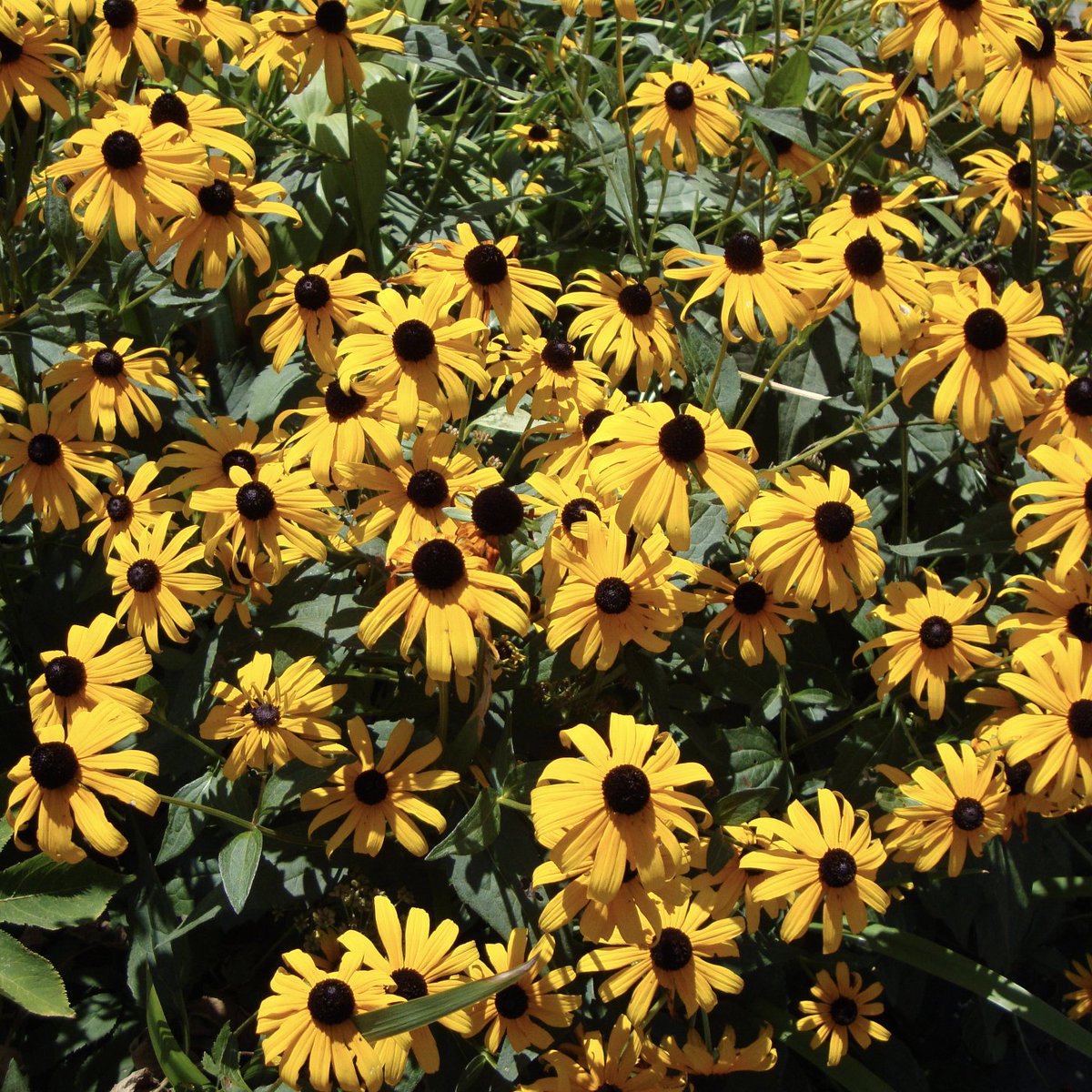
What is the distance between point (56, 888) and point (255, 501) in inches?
32.7

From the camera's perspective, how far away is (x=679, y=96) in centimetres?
233

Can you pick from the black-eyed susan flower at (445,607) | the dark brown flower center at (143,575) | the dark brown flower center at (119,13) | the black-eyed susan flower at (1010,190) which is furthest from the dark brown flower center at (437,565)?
the black-eyed susan flower at (1010,190)

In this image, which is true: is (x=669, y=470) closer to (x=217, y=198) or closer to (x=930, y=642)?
(x=930, y=642)

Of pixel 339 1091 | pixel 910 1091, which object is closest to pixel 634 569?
pixel 339 1091

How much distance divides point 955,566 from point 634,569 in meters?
1.32

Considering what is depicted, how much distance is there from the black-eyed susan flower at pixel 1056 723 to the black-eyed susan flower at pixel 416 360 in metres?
1.01

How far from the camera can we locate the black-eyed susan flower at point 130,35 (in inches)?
83.5

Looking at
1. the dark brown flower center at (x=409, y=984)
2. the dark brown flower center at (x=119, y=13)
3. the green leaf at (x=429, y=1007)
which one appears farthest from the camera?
the dark brown flower center at (x=119, y=13)

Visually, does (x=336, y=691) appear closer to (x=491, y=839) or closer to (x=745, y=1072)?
(x=491, y=839)

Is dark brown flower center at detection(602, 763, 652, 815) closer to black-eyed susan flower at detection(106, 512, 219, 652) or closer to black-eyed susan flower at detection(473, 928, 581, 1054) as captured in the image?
black-eyed susan flower at detection(473, 928, 581, 1054)

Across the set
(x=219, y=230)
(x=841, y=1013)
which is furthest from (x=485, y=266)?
(x=841, y=1013)

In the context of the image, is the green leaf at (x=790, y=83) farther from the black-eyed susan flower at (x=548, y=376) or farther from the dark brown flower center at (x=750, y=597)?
the dark brown flower center at (x=750, y=597)

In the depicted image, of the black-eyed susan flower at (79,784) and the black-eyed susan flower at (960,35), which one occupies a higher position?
the black-eyed susan flower at (960,35)

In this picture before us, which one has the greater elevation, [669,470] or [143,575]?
[669,470]
